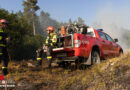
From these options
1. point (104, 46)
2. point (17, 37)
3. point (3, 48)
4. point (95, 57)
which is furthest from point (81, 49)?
point (17, 37)

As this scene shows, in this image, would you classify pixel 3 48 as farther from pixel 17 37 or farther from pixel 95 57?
pixel 17 37

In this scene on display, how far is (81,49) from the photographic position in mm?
5414

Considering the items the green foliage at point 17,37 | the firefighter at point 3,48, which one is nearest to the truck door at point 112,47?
the firefighter at point 3,48

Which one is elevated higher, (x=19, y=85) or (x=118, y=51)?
(x=118, y=51)

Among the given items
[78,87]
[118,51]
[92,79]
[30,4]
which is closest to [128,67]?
[92,79]

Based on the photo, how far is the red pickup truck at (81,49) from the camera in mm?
5373

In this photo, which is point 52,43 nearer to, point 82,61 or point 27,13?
point 82,61

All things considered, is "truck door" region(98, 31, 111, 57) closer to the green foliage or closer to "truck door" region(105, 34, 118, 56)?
"truck door" region(105, 34, 118, 56)

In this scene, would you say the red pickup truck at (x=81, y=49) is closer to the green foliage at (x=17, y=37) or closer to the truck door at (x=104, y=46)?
the truck door at (x=104, y=46)

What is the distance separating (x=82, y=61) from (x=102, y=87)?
2756 millimetres

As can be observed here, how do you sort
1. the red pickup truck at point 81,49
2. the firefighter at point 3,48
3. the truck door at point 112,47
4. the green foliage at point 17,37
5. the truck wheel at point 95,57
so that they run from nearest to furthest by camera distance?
the firefighter at point 3,48, the red pickup truck at point 81,49, the truck wheel at point 95,57, the truck door at point 112,47, the green foliage at point 17,37

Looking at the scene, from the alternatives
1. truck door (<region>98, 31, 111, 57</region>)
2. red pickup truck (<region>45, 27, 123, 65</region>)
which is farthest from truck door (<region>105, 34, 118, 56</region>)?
red pickup truck (<region>45, 27, 123, 65</region>)

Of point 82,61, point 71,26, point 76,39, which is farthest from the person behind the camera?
point 71,26

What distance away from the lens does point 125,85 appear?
2.83 m
